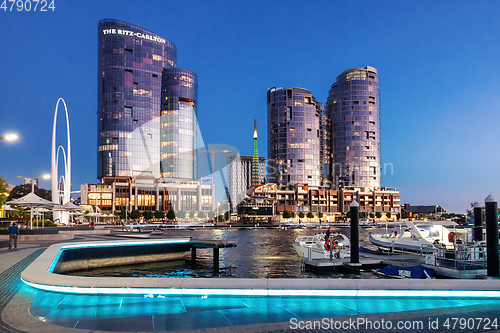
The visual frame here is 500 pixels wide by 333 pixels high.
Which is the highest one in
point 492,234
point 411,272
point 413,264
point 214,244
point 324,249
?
point 492,234

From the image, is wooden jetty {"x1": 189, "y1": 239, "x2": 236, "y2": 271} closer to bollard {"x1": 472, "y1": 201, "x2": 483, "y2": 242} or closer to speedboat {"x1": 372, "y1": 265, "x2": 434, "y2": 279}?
speedboat {"x1": 372, "y1": 265, "x2": 434, "y2": 279}

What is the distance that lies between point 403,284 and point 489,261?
429 inches

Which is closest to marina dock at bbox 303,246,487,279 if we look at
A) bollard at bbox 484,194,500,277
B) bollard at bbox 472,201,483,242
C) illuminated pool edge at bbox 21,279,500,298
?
bollard at bbox 484,194,500,277

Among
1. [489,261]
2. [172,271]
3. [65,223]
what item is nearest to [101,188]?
[65,223]

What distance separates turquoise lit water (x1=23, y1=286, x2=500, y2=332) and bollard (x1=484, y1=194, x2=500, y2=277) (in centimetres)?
850

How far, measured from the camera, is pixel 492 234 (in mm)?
19969

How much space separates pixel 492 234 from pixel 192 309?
1674cm

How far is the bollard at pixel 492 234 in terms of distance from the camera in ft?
64.6

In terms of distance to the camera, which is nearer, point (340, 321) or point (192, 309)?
point (340, 321)

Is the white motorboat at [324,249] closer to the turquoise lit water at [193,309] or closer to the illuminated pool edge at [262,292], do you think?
the illuminated pool edge at [262,292]

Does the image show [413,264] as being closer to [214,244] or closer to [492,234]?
[492,234]

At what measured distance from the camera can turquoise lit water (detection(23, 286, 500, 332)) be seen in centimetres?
955

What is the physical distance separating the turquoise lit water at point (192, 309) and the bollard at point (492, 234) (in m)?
8.50

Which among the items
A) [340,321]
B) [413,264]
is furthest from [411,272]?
[340,321]
